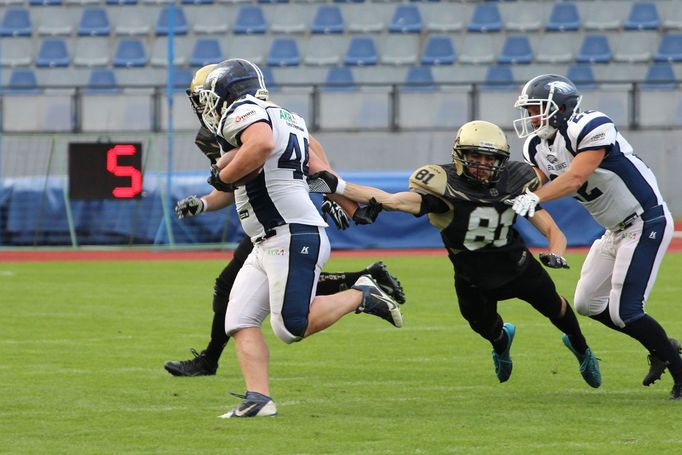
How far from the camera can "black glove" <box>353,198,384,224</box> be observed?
248 inches

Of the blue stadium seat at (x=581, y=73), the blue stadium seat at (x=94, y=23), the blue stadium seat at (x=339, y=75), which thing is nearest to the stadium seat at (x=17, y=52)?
the blue stadium seat at (x=94, y=23)

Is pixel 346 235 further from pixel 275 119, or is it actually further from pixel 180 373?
pixel 275 119

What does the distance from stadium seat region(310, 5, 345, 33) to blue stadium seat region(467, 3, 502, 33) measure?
7.39 ft

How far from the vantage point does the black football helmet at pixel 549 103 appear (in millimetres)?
6734

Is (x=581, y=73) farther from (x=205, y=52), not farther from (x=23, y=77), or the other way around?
(x=23, y=77)

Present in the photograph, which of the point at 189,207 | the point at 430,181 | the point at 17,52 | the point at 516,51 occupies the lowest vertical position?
the point at 17,52

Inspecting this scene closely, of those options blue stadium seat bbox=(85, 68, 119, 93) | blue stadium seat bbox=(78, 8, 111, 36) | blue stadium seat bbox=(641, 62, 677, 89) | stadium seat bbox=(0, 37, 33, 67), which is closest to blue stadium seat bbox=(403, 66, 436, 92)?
blue stadium seat bbox=(641, 62, 677, 89)

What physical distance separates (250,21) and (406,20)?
273 centimetres

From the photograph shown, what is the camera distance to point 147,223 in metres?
18.2

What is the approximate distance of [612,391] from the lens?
6.94m

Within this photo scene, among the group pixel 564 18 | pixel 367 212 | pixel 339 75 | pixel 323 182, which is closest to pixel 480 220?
pixel 367 212

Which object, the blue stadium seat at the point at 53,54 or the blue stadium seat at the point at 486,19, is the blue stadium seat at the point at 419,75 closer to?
the blue stadium seat at the point at 486,19

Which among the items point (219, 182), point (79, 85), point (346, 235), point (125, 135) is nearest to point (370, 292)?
point (219, 182)

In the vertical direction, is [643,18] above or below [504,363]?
below
